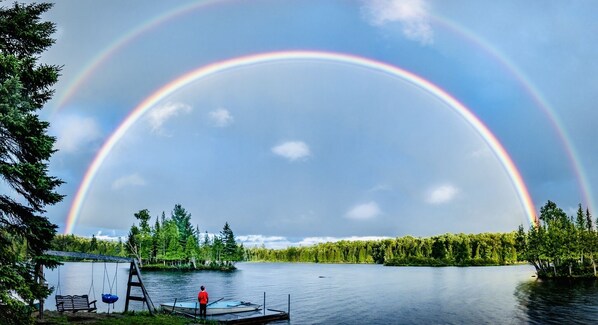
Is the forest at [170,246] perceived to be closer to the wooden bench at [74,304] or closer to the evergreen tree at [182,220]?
the evergreen tree at [182,220]

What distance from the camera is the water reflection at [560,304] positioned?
48.0m

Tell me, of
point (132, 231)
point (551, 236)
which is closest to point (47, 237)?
point (551, 236)

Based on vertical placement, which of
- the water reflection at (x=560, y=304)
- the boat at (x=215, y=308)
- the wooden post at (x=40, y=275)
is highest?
the wooden post at (x=40, y=275)

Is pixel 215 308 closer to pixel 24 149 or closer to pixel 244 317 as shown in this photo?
pixel 244 317

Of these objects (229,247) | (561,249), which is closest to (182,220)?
(229,247)

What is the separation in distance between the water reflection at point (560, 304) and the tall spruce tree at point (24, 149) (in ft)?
154

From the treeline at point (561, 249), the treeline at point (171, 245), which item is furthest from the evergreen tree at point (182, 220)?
the treeline at point (561, 249)

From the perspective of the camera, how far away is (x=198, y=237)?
188 meters

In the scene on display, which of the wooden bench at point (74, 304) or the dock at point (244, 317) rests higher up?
the wooden bench at point (74, 304)

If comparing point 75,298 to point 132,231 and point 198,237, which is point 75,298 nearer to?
point 132,231

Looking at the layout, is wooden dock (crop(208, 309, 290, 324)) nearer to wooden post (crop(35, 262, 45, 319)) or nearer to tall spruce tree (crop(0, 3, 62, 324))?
wooden post (crop(35, 262, 45, 319))

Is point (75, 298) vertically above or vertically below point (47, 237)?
below

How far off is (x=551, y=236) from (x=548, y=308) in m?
55.6

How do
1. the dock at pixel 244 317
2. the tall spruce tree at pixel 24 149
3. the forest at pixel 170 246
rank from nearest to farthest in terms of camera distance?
the tall spruce tree at pixel 24 149 < the dock at pixel 244 317 < the forest at pixel 170 246
